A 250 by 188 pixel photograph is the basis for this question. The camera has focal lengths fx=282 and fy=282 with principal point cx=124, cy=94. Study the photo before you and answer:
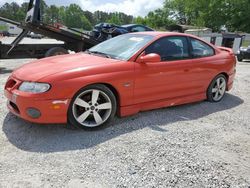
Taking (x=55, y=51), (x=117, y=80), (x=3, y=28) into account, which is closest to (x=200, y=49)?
(x=117, y=80)

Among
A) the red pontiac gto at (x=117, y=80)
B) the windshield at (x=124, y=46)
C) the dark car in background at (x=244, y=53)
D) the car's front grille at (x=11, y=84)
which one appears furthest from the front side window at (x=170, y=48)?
the dark car in background at (x=244, y=53)

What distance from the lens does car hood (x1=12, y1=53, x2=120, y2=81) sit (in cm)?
386

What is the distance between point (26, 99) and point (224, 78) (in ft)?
13.7

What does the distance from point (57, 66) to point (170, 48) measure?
2.07 m

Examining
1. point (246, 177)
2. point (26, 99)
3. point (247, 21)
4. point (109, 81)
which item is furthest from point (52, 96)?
point (247, 21)

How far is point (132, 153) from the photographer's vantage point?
3.48 meters

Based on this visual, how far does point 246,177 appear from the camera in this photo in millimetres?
3096

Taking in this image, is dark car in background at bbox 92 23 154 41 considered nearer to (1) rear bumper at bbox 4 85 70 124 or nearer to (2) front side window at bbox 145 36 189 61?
(2) front side window at bbox 145 36 189 61

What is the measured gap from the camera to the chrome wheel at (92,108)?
13.0ft

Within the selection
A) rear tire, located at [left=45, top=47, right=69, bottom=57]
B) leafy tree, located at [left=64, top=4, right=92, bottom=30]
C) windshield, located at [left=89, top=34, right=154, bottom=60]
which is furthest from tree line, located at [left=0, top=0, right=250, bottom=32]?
leafy tree, located at [left=64, top=4, right=92, bottom=30]

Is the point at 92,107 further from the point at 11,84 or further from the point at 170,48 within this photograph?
the point at 170,48

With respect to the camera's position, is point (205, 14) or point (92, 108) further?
point (205, 14)

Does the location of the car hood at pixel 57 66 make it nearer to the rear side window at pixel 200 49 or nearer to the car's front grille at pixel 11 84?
the car's front grille at pixel 11 84

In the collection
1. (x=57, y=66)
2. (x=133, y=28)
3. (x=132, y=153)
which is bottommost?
(x=132, y=153)
